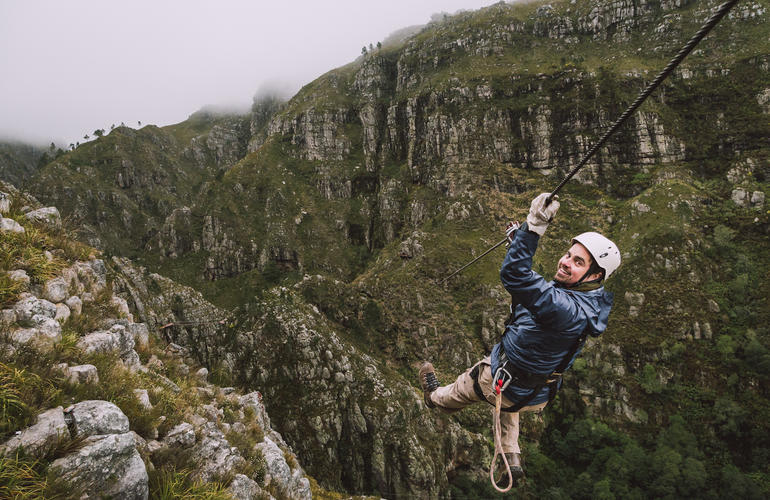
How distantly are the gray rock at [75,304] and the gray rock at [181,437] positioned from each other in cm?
293

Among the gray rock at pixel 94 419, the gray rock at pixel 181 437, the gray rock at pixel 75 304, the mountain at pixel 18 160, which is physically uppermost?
the mountain at pixel 18 160

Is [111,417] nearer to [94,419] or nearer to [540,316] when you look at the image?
[94,419]

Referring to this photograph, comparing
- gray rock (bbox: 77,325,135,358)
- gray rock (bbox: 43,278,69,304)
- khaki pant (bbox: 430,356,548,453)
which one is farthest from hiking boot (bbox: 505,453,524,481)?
gray rock (bbox: 43,278,69,304)

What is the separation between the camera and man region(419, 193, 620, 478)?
3623 mm

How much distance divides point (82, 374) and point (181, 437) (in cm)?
166

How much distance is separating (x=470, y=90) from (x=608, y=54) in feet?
128

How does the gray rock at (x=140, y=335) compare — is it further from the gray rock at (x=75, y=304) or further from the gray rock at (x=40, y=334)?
the gray rock at (x=40, y=334)

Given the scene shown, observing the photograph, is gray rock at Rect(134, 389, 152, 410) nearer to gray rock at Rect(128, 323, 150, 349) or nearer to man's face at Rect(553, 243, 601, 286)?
gray rock at Rect(128, 323, 150, 349)

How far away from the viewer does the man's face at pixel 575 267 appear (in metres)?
4.28

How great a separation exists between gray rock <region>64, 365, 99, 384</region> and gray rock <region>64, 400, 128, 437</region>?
2.15ft

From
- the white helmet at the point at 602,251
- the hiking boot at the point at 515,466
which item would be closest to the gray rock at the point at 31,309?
the hiking boot at the point at 515,466

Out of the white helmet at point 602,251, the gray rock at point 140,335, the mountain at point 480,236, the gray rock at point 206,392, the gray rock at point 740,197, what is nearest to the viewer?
the white helmet at point 602,251

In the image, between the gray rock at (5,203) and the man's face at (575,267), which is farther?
the gray rock at (5,203)

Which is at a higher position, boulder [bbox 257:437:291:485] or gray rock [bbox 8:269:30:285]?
gray rock [bbox 8:269:30:285]
